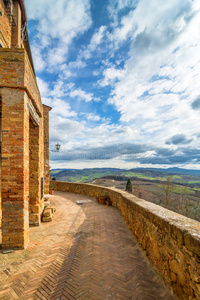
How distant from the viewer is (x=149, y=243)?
11.6 feet

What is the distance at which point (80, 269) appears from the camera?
11.0 feet

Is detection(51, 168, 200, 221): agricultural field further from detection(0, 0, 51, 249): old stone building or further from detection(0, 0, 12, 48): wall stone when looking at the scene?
detection(0, 0, 12, 48): wall stone

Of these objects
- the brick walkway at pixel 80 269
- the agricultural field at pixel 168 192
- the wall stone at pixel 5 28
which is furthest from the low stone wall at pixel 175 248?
the agricultural field at pixel 168 192

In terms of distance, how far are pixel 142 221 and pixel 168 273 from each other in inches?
55.9

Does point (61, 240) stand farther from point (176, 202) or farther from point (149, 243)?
point (176, 202)

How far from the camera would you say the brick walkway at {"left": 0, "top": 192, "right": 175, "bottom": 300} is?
2688 mm

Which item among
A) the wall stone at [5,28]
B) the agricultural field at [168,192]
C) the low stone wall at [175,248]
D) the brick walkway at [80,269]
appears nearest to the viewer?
the low stone wall at [175,248]

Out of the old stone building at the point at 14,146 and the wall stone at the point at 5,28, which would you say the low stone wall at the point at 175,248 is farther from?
the wall stone at the point at 5,28

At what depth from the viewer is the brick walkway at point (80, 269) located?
2688mm

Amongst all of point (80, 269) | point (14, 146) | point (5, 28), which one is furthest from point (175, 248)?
point (5, 28)

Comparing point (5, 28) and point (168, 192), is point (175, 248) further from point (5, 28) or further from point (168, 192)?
point (168, 192)

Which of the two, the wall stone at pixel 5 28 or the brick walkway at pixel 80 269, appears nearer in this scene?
the brick walkway at pixel 80 269

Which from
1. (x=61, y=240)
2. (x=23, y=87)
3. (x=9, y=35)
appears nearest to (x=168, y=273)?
(x=61, y=240)

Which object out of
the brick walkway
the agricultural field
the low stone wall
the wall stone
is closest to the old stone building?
the brick walkway
